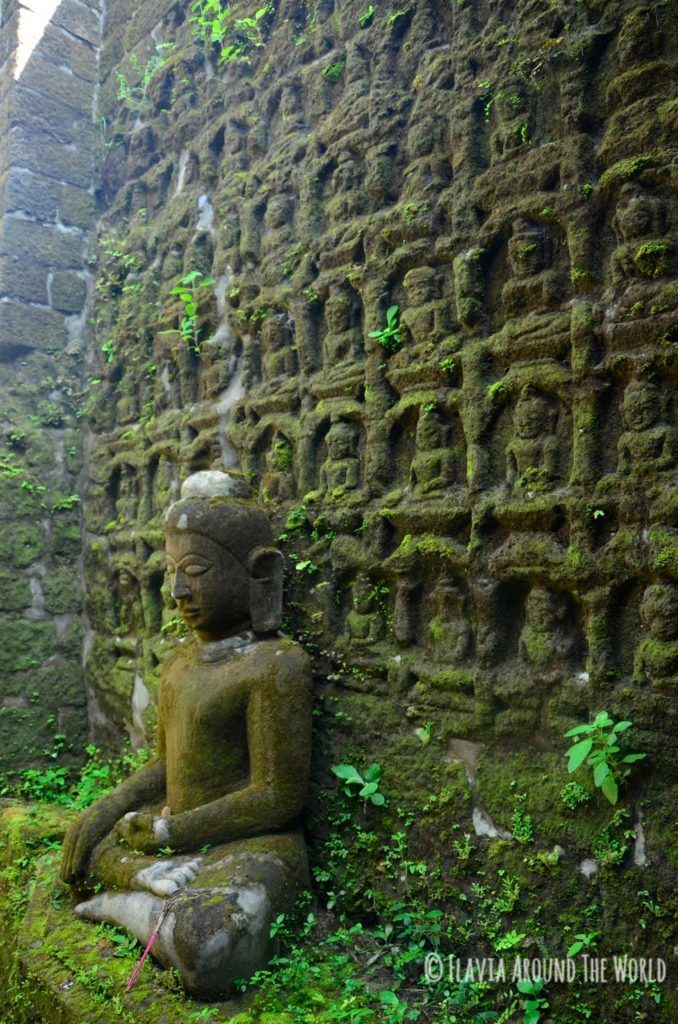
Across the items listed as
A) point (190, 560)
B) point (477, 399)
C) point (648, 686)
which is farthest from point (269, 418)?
point (648, 686)

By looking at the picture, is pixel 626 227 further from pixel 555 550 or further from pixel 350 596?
pixel 350 596

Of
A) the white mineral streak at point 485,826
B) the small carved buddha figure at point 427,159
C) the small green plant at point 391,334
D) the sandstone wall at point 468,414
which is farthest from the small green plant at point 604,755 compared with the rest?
the small carved buddha figure at point 427,159

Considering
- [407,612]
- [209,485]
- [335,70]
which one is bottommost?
[407,612]

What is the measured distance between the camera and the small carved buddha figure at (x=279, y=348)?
12.9ft

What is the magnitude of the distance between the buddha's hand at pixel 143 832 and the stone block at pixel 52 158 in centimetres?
518

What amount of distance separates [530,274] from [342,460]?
1.18 meters

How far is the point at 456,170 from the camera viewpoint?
3146 millimetres

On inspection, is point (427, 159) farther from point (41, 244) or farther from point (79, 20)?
point (79, 20)

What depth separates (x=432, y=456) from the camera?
3.07 metres

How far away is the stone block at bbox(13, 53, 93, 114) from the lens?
6004 mm

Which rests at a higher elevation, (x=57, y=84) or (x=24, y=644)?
(x=57, y=84)

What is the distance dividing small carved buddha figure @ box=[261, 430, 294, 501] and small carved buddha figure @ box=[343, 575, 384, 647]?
74 cm

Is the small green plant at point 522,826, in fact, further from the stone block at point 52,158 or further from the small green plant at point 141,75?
the stone block at point 52,158

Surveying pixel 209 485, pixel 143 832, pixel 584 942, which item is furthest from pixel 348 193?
pixel 584 942
